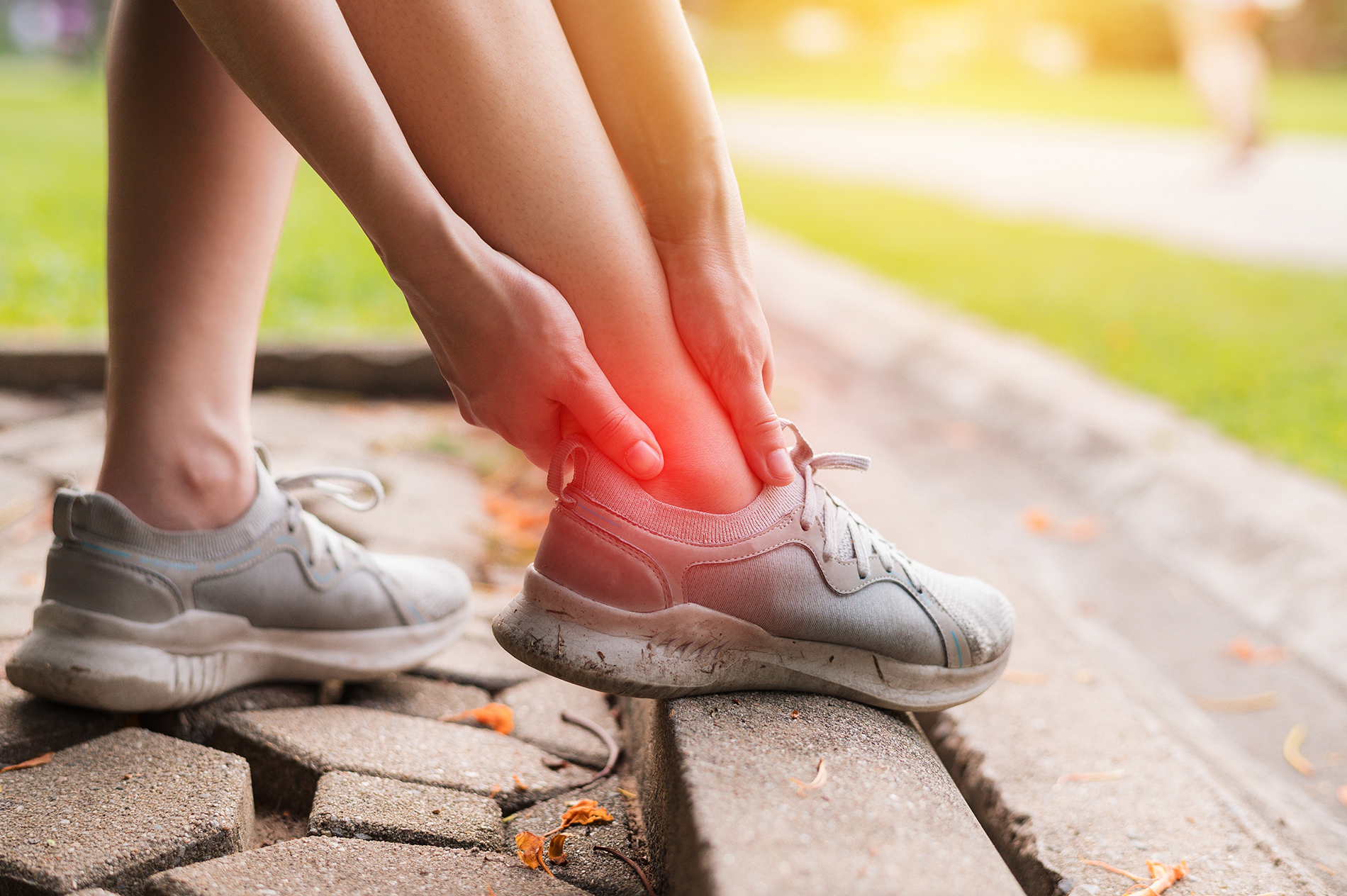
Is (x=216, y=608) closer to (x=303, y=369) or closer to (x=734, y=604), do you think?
(x=734, y=604)

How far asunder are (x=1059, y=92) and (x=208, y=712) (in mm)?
18949

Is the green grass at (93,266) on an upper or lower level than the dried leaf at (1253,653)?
lower

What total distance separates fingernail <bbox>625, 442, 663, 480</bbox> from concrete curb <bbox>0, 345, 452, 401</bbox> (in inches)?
61.3

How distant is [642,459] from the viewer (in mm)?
905


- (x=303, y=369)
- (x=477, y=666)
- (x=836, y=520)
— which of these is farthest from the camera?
(x=303, y=369)

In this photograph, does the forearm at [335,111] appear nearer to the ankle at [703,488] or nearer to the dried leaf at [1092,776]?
the ankle at [703,488]

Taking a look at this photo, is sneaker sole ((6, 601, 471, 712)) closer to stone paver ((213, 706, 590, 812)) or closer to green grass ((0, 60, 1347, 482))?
stone paver ((213, 706, 590, 812))

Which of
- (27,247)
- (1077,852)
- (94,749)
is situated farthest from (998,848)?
(27,247)

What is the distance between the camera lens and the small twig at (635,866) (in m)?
0.90

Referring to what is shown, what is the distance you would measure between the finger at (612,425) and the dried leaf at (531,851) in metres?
0.34

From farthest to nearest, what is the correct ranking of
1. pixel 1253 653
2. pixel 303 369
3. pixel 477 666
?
pixel 303 369
pixel 1253 653
pixel 477 666

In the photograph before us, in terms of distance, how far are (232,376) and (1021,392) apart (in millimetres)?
2055

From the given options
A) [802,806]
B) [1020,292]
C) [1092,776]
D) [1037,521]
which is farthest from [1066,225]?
[802,806]

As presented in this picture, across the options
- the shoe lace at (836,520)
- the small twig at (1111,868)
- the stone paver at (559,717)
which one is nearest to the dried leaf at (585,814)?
the stone paver at (559,717)
